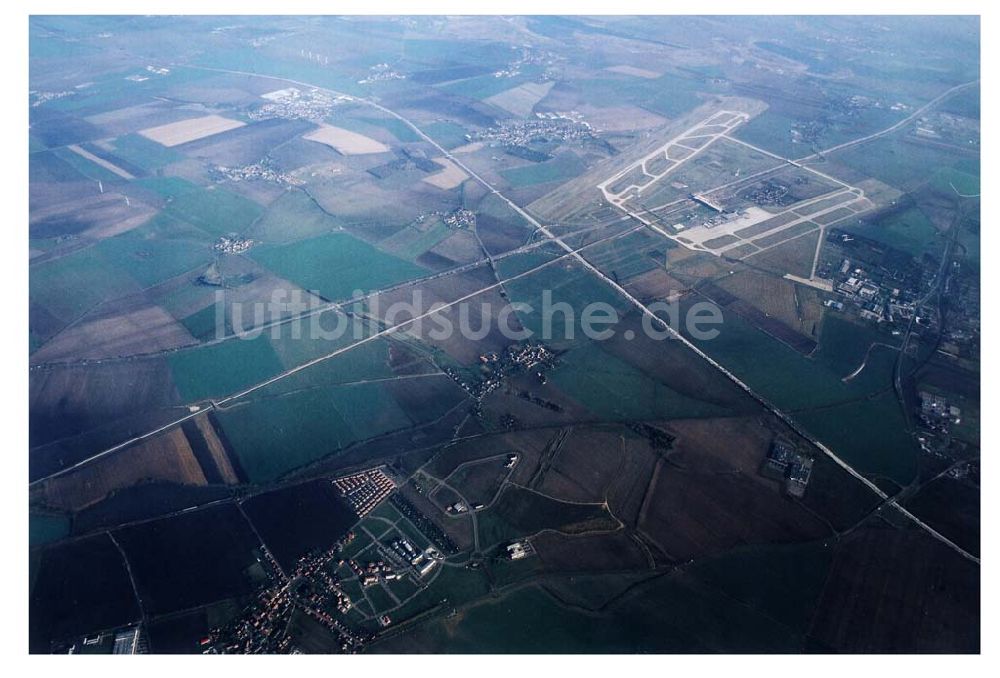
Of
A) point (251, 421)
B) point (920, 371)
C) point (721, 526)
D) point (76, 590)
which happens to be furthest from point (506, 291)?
point (76, 590)

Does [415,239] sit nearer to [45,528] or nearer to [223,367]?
[223,367]

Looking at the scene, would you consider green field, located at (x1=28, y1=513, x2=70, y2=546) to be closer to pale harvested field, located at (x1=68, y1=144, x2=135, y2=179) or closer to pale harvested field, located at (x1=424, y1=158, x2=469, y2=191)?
pale harvested field, located at (x1=424, y1=158, x2=469, y2=191)

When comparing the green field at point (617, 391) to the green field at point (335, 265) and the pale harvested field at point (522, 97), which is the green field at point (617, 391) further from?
the pale harvested field at point (522, 97)

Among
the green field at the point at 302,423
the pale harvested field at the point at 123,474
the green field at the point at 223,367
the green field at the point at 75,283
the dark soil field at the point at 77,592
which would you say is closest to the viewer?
the dark soil field at the point at 77,592

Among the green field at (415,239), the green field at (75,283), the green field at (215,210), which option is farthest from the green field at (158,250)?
the green field at (415,239)

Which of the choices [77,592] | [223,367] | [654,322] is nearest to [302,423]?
[223,367]

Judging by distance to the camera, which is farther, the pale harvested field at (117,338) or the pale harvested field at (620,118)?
the pale harvested field at (620,118)

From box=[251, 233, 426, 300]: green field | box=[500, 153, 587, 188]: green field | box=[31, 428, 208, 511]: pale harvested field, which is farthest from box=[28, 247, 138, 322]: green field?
box=[500, 153, 587, 188]: green field
